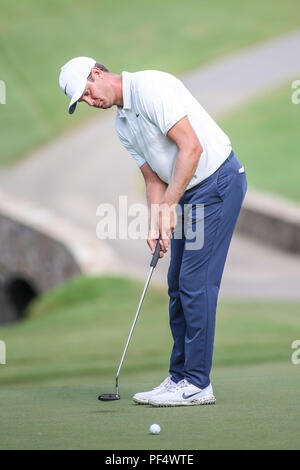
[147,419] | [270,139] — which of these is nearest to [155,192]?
[147,419]

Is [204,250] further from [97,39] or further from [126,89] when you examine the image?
[97,39]

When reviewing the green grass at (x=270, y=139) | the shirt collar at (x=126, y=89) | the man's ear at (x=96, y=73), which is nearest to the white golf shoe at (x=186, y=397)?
the shirt collar at (x=126, y=89)

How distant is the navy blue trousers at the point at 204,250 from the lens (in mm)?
4520

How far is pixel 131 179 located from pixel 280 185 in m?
2.88

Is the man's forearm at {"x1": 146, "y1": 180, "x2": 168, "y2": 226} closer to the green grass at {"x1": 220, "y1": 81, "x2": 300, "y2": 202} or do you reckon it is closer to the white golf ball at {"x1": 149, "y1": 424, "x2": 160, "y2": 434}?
the white golf ball at {"x1": 149, "y1": 424, "x2": 160, "y2": 434}

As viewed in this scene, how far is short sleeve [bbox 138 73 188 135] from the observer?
431 cm

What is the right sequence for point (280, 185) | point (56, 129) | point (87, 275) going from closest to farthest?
1. point (87, 275)
2. point (280, 185)
3. point (56, 129)

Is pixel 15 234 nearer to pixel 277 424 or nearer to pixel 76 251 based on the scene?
pixel 76 251

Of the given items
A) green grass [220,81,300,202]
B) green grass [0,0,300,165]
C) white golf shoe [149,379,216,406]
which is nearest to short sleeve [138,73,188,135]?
white golf shoe [149,379,216,406]

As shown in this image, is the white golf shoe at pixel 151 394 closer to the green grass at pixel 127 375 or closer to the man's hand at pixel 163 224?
the green grass at pixel 127 375

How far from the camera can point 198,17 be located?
3003cm
